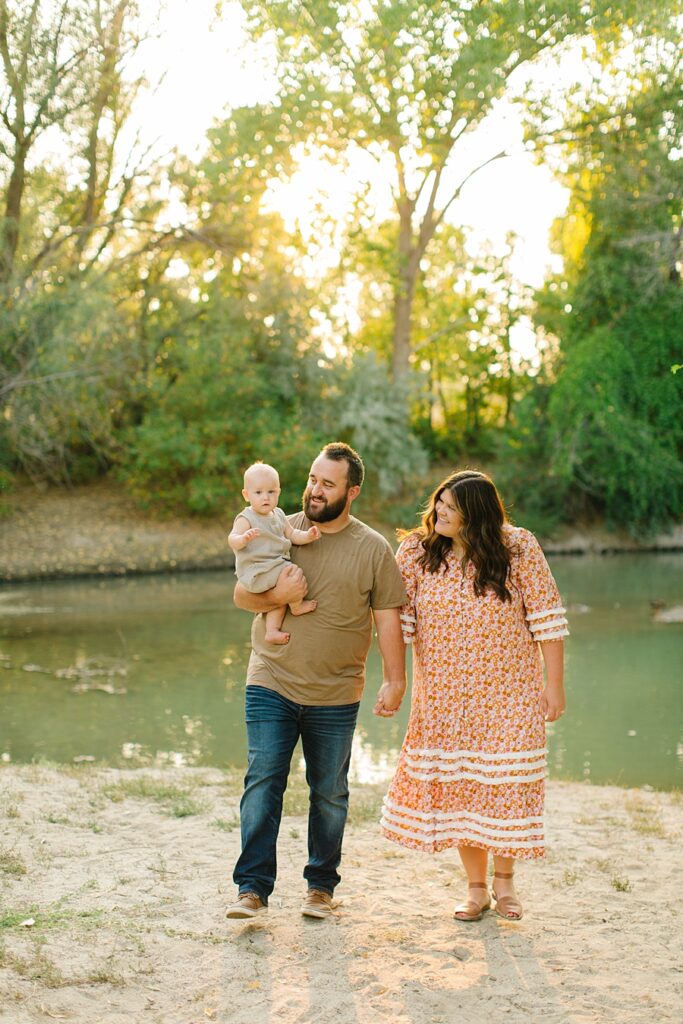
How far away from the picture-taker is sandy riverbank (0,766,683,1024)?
3.90 meters

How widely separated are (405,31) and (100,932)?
24094mm

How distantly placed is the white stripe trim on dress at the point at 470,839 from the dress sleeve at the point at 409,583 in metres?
0.80

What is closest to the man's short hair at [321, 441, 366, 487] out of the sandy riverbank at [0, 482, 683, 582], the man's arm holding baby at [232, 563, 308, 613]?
the man's arm holding baby at [232, 563, 308, 613]

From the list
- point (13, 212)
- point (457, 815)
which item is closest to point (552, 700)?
point (457, 815)

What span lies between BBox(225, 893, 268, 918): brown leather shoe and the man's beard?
5.20ft

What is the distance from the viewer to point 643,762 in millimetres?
8844

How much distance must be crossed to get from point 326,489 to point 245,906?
1.75 m

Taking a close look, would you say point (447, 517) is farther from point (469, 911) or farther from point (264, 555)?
point (469, 911)

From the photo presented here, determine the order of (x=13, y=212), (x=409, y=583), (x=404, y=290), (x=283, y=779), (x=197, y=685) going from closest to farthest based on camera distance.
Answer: (x=283, y=779)
(x=409, y=583)
(x=197, y=685)
(x=13, y=212)
(x=404, y=290)

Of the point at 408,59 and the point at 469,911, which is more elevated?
the point at 408,59

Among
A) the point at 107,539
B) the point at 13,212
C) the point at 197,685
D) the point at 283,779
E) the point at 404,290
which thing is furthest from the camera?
the point at 404,290

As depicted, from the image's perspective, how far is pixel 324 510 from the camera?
4684mm

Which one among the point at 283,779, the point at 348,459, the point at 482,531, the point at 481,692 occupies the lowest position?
the point at 283,779

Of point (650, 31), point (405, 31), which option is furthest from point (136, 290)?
point (650, 31)
